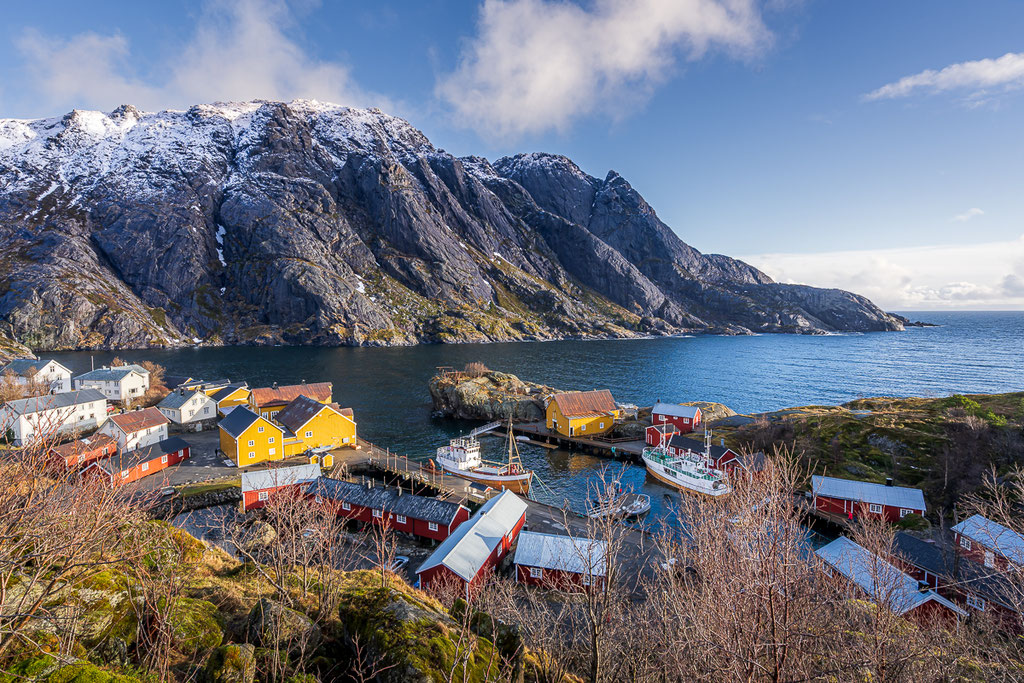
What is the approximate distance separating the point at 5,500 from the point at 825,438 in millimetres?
59540

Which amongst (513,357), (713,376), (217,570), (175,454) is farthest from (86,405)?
(713,376)

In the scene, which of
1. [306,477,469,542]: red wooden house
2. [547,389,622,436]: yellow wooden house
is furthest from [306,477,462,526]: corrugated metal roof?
[547,389,622,436]: yellow wooden house

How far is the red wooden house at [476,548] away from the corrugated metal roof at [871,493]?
22.9m

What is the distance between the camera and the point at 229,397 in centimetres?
6662

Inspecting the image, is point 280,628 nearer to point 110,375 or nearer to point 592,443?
point 592,443

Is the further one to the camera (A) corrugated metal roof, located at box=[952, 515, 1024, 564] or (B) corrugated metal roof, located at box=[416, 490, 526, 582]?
(B) corrugated metal roof, located at box=[416, 490, 526, 582]

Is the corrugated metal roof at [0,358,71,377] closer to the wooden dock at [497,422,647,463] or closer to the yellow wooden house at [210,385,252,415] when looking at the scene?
the yellow wooden house at [210,385,252,415]

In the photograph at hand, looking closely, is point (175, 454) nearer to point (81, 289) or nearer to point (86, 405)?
point (86, 405)

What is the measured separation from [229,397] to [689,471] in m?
62.7

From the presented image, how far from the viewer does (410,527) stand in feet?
111

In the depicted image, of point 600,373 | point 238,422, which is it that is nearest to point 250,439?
point 238,422

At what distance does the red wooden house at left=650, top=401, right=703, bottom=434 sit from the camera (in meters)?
59.5

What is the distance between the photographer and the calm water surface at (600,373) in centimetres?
6284

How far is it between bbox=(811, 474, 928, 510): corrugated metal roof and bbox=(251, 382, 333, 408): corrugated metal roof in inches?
2492
